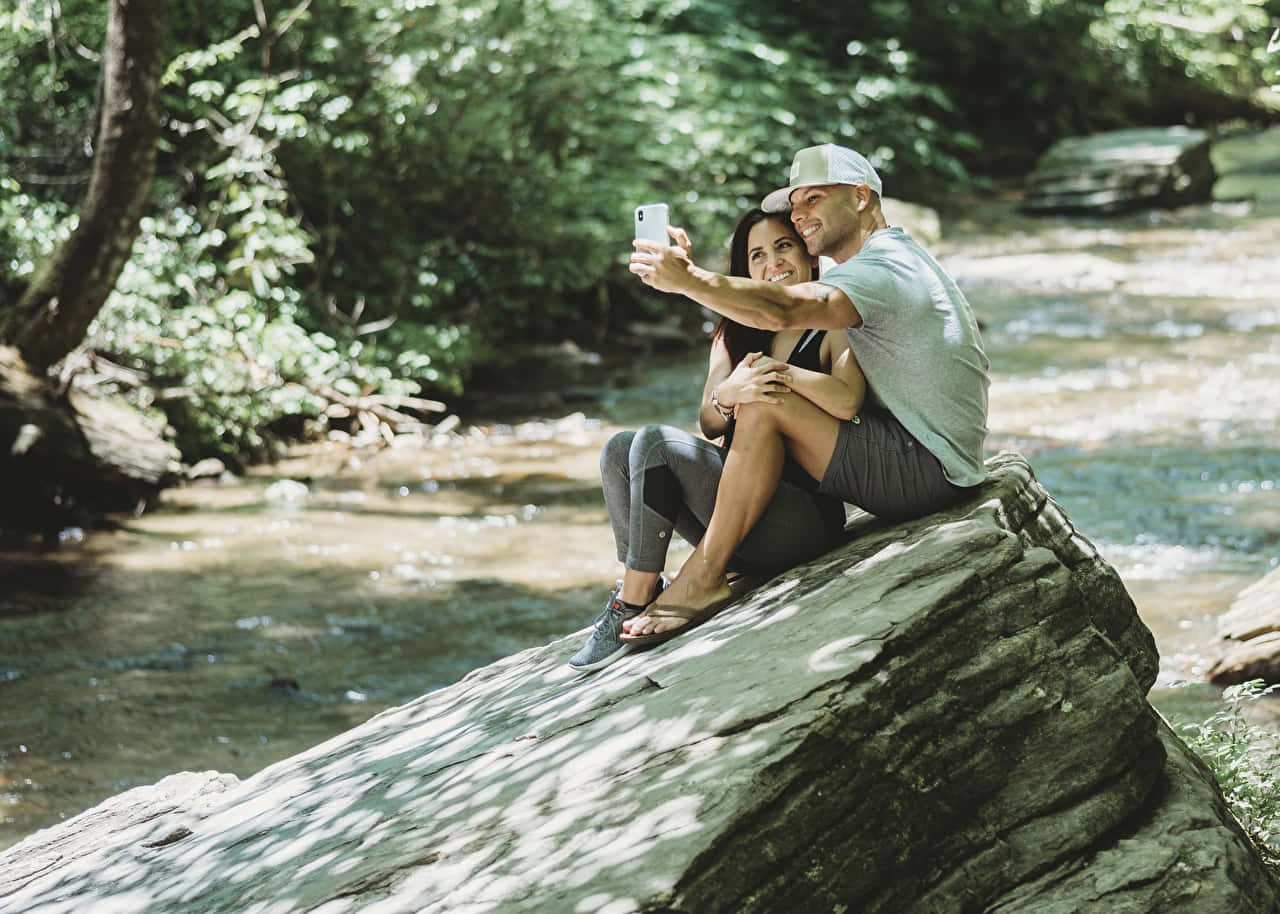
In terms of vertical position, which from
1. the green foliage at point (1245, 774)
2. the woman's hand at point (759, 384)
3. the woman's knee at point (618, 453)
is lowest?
the green foliage at point (1245, 774)

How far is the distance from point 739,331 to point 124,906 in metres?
2.64

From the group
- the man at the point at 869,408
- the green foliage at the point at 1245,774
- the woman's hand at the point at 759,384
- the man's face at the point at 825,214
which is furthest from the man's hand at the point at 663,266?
the green foliage at the point at 1245,774

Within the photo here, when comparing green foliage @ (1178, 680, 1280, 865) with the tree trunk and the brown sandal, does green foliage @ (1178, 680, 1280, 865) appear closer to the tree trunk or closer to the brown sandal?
the brown sandal

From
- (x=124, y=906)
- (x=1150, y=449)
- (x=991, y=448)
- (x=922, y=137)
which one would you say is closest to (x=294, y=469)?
(x=991, y=448)

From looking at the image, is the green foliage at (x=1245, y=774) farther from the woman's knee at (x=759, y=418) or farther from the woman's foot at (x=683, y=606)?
the woman's knee at (x=759, y=418)

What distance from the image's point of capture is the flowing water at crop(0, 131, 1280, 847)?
6734 mm

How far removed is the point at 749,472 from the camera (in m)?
4.31

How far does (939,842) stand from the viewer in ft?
11.3

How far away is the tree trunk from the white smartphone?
6453 millimetres

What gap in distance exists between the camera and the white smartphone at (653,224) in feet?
12.7

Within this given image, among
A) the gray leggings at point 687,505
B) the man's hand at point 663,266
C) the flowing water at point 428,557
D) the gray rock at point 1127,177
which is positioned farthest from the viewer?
the gray rock at point 1127,177

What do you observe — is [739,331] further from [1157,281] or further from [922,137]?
[922,137]

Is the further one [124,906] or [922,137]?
[922,137]

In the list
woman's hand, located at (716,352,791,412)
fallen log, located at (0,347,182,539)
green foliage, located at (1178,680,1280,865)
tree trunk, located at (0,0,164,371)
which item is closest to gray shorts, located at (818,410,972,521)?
woman's hand, located at (716,352,791,412)
